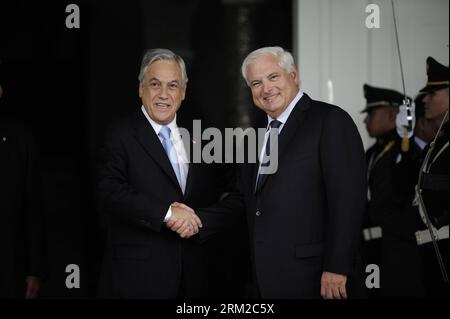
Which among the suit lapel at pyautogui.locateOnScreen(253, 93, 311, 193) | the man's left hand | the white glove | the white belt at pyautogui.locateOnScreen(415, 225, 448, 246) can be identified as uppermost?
the white glove

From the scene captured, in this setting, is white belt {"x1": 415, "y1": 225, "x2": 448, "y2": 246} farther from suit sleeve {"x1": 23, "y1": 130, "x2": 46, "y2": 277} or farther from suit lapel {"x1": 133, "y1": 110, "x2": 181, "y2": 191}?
suit sleeve {"x1": 23, "y1": 130, "x2": 46, "y2": 277}

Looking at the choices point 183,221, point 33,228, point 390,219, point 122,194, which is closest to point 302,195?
point 183,221

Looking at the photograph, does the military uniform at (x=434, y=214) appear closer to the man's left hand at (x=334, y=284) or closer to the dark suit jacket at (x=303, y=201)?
the dark suit jacket at (x=303, y=201)

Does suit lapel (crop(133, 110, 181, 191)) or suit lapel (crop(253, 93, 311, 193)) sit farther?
suit lapel (crop(133, 110, 181, 191))

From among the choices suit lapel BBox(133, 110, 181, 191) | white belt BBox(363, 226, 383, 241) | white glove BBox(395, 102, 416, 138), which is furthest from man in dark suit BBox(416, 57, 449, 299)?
suit lapel BBox(133, 110, 181, 191)

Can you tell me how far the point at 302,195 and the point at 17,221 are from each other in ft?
4.49

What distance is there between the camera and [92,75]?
13.8 feet

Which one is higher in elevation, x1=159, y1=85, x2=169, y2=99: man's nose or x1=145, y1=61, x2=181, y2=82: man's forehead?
x1=145, y1=61, x2=181, y2=82: man's forehead

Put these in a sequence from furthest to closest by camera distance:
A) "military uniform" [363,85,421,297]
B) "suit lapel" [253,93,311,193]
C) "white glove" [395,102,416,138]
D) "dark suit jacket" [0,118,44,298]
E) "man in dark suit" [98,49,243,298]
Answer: "military uniform" [363,85,421,297] → "white glove" [395,102,416,138] → "dark suit jacket" [0,118,44,298] → "man in dark suit" [98,49,243,298] → "suit lapel" [253,93,311,193]

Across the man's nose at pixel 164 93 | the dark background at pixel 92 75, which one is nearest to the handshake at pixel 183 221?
the man's nose at pixel 164 93

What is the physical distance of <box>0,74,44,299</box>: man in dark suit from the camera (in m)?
3.34

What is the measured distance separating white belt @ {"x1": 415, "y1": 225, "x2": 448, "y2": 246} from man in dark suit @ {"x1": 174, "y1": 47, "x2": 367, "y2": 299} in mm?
674

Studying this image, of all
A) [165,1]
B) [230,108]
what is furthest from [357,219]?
[165,1]

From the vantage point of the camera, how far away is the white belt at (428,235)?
11.2 ft
